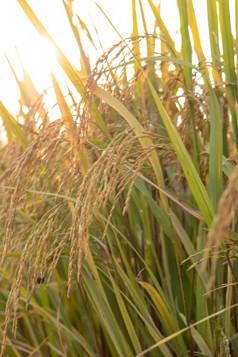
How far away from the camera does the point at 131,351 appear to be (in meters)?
1.17

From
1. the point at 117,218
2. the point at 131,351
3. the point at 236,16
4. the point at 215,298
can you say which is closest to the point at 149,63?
the point at 236,16

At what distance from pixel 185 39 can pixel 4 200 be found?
665mm

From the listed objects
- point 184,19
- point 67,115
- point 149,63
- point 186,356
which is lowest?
point 186,356

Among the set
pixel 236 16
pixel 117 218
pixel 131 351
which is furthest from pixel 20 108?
pixel 131 351

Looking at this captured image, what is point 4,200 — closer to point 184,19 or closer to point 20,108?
point 184,19

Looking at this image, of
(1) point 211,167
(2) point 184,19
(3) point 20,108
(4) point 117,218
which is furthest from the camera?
(3) point 20,108

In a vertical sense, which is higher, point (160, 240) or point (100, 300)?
point (160, 240)

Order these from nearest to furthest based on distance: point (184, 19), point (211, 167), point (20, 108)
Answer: point (211, 167) < point (184, 19) < point (20, 108)

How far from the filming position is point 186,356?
1121 mm

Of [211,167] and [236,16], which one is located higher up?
[236,16]

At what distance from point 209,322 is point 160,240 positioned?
310mm

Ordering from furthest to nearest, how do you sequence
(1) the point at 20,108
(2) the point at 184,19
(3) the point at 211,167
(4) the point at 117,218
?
1. (1) the point at 20,108
2. (4) the point at 117,218
3. (2) the point at 184,19
4. (3) the point at 211,167

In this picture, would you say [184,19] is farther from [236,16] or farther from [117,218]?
[117,218]

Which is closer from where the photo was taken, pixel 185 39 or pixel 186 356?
pixel 186 356
